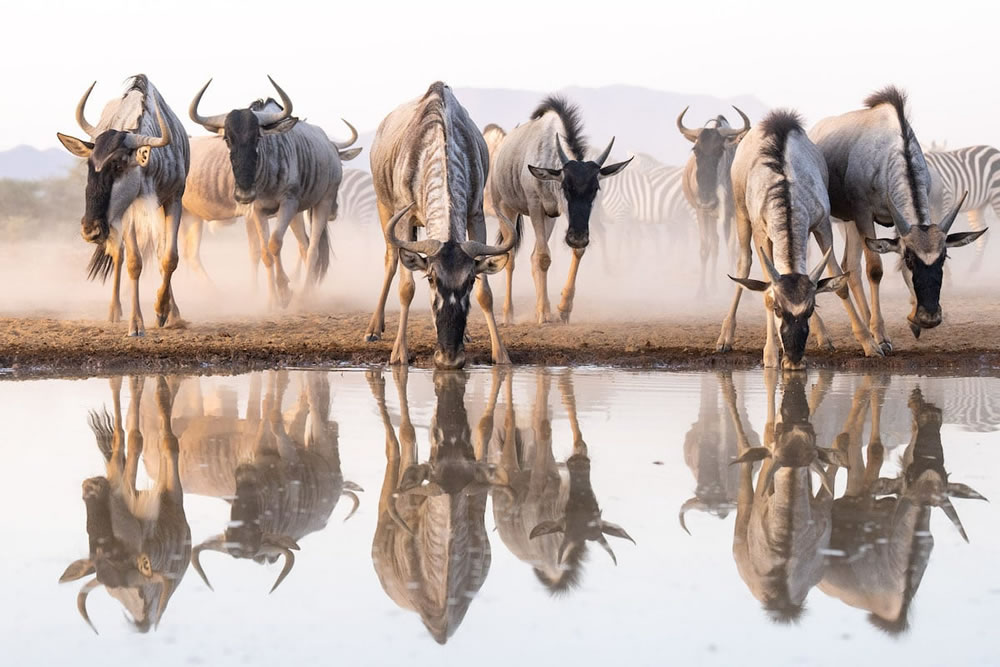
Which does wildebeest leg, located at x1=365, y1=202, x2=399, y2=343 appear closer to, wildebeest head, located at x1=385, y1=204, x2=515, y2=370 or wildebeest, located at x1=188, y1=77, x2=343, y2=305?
wildebeest head, located at x1=385, y1=204, x2=515, y2=370

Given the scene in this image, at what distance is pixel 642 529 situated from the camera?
481cm

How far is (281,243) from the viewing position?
15.7 metres

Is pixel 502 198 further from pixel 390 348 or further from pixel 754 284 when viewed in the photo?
pixel 754 284

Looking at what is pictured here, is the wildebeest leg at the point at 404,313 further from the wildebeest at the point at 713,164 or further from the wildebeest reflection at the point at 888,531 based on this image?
the wildebeest at the point at 713,164

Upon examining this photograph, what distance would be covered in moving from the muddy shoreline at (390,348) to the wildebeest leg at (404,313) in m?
0.12

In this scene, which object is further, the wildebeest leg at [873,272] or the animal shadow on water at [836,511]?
the wildebeest leg at [873,272]

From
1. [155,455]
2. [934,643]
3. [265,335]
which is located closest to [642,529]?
[934,643]

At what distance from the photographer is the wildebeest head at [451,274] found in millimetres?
9453

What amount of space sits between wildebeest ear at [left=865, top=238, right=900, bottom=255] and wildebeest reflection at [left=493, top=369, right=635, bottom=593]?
195 inches

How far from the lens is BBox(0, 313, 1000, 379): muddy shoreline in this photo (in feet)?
32.7

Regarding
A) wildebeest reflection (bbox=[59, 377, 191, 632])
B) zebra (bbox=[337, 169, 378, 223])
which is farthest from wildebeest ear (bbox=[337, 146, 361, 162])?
wildebeest reflection (bbox=[59, 377, 191, 632])

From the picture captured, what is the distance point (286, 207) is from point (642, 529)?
11.6 metres

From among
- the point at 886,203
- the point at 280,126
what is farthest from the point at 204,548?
the point at 280,126

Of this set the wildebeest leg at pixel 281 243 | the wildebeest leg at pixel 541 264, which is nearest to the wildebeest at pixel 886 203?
the wildebeest leg at pixel 541 264
